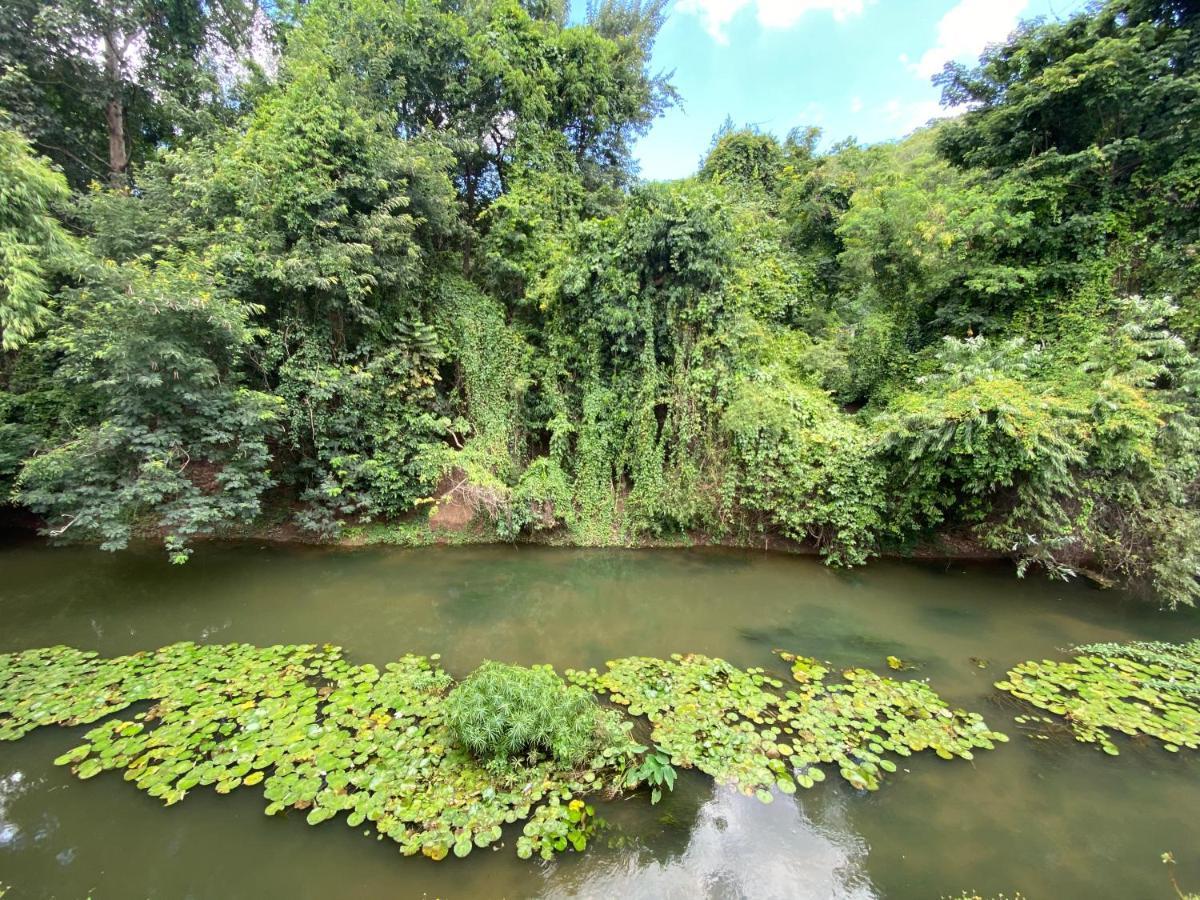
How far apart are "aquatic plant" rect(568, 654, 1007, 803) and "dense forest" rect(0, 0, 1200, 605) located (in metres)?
3.51

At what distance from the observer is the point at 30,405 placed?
A: 812 cm

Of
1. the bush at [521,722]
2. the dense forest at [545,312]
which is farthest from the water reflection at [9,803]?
the dense forest at [545,312]

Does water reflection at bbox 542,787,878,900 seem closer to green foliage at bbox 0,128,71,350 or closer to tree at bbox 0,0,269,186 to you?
green foliage at bbox 0,128,71,350

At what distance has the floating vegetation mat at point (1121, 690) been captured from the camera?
15.2ft

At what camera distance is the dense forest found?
684cm

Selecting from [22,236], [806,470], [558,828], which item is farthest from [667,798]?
[22,236]

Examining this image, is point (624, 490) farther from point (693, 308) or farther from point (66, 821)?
point (66, 821)

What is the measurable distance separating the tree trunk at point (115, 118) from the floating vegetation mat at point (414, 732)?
12.2 meters

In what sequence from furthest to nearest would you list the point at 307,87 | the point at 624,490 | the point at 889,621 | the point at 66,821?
the point at 624,490, the point at 307,87, the point at 889,621, the point at 66,821

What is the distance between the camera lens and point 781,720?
4.68 metres

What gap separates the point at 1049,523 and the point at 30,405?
16.6 meters

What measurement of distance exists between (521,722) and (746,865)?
192 centimetres

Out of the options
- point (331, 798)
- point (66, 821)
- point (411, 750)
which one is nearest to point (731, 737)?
point (411, 750)

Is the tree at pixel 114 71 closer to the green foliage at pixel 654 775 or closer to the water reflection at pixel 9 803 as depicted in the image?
the water reflection at pixel 9 803
